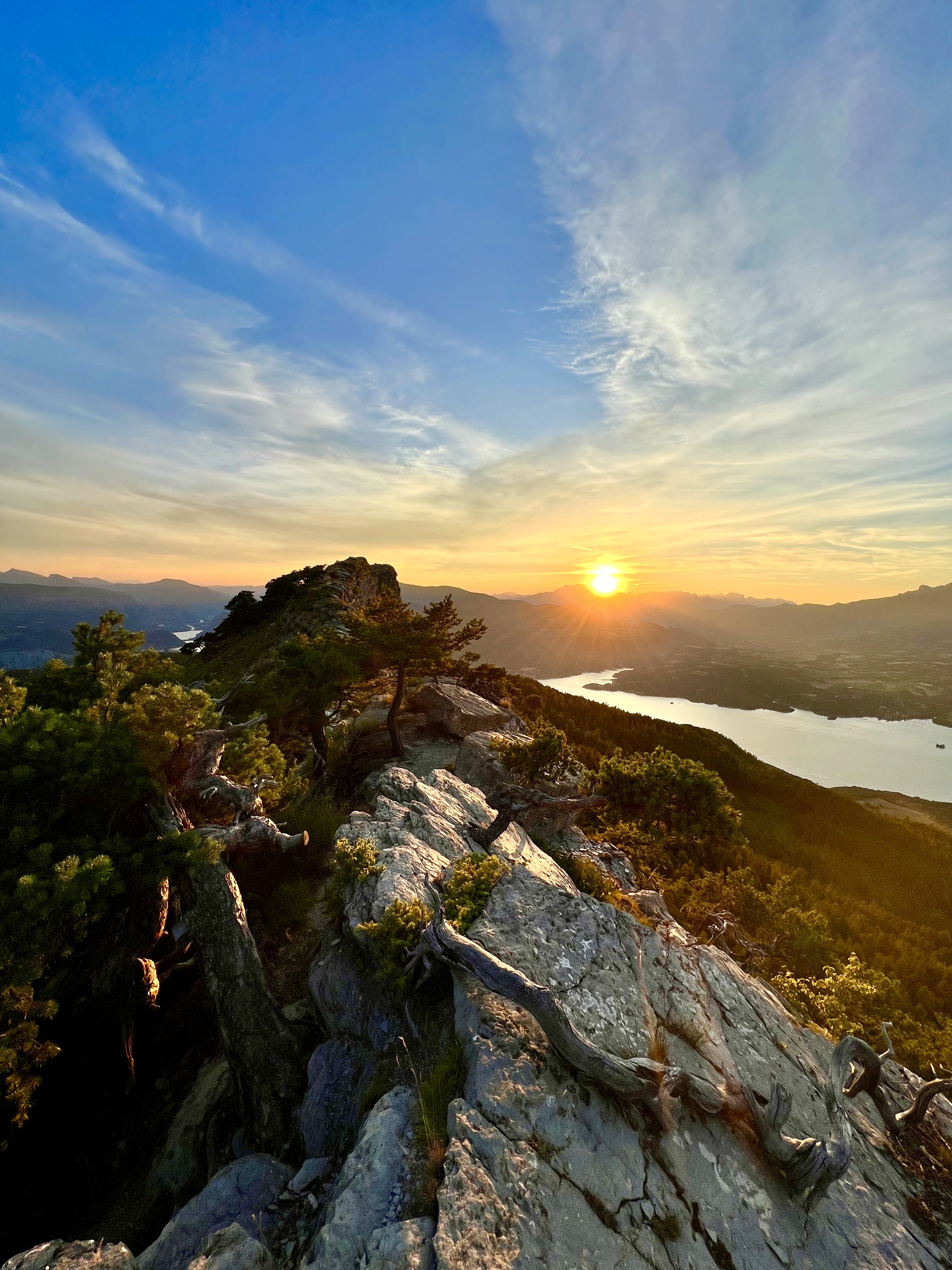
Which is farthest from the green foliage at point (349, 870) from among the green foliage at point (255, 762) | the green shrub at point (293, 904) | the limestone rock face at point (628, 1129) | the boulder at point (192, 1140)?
the green foliage at point (255, 762)

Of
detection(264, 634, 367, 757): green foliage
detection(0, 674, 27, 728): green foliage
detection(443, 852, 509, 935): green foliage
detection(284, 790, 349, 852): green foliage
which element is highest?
detection(0, 674, 27, 728): green foliage

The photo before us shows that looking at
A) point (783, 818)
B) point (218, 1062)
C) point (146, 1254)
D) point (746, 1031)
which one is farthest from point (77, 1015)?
point (783, 818)

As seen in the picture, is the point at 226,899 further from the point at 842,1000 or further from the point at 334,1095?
the point at 842,1000

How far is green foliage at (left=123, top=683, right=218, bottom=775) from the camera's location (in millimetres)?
9188

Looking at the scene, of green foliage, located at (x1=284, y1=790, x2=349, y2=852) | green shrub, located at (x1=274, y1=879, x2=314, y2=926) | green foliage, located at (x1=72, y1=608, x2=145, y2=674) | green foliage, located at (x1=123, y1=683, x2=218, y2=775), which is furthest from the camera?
green foliage, located at (x1=284, y1=790, x2=349, y2=852)

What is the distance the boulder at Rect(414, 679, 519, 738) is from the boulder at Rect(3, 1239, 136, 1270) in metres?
19.4

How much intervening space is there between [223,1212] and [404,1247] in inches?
126

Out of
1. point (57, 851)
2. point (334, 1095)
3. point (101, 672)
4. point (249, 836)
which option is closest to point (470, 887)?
point (334, 1095)

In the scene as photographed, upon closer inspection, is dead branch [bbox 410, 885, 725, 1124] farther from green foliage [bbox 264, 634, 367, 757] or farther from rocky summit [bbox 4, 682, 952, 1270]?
green foliage [bbox 264, 634, 367, 757]

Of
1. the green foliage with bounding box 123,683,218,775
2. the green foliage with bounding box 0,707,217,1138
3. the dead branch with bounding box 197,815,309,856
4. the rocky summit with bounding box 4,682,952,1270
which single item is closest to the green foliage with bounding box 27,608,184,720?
the green foliage with bounding box 123,683,218,775

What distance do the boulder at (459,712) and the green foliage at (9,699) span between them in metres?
18.2

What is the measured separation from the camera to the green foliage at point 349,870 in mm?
10180

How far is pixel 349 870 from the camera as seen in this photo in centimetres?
1034

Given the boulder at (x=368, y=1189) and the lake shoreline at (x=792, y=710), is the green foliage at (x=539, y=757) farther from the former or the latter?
the lake shoreline at (x=792, y=710)
